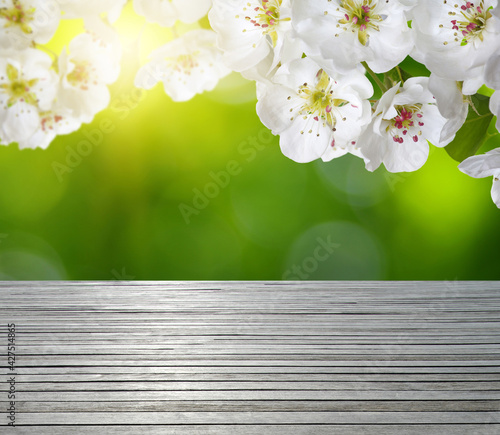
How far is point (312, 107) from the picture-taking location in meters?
0.38

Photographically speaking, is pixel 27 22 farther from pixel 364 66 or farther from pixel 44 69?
pixel 364 66

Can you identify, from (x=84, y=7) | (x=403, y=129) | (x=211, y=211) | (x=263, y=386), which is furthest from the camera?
(x=211, y=211)

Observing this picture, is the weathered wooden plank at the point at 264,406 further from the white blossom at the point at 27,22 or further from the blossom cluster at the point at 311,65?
the white blossom at the point at 27,22

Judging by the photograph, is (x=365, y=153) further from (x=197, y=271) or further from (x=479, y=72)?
(x=197, y=271)

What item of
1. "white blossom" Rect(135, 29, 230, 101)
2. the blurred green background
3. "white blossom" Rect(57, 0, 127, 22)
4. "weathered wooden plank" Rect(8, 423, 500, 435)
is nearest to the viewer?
"white blossom" Rect(57, 0, 127, 22)

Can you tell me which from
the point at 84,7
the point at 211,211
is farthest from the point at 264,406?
the point at 211,211

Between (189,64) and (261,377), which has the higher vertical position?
(189,64)

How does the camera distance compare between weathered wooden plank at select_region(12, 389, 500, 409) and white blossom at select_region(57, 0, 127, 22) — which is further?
weathered wooden plank at select_region(12, 389, 500, 409)

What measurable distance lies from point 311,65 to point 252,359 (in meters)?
0.49

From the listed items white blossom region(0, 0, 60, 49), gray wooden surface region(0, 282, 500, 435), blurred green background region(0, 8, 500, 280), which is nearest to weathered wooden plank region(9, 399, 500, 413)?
gray wooden surface region(0, 282, 500, 435)

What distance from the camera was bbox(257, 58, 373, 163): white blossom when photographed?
0.35 meters

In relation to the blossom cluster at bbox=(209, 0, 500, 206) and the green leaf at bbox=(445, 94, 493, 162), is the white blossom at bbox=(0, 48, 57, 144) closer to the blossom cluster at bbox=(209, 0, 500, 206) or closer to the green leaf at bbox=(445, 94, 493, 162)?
the blossom cluster at bbox=(209, 0, 500, 206)

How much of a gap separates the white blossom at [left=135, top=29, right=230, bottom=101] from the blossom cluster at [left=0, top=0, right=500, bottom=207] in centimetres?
3

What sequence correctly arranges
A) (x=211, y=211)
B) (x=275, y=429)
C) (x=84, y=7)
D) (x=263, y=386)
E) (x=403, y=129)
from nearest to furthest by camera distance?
(x=84, y=7) < (x=403, y=129) < (x=275, y=429) < (x=263, y=386) < (x=211, y=211)
